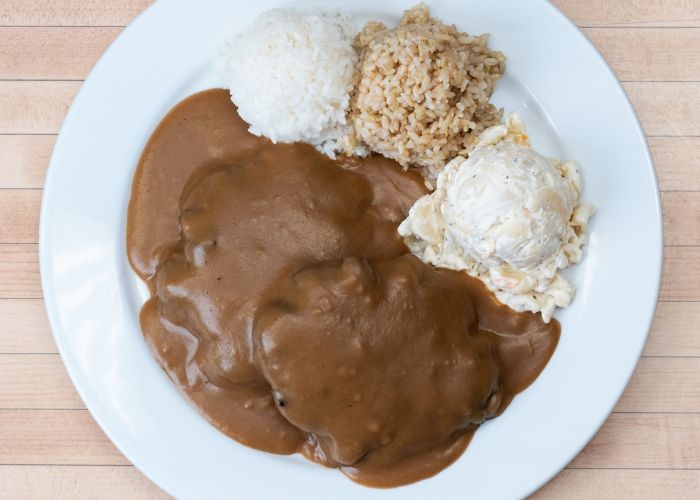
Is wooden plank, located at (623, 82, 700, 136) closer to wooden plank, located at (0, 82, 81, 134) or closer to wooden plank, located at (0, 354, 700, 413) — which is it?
wooden plank, located at (0, 354, 700, 413)

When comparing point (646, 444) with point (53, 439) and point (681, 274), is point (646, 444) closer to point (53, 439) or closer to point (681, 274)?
point (681, 274)

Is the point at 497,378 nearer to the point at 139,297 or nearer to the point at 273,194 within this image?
the point at 273,194

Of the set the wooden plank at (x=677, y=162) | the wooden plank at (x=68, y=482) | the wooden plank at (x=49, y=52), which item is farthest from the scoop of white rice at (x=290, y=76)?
the wooden plank at (x=68, y=482)

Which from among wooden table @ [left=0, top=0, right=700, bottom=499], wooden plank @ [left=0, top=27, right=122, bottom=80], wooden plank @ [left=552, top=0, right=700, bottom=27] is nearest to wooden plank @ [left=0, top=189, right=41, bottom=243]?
wooden table @ [left=0, top=0, right=700, bottom=499]

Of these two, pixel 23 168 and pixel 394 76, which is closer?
pixel 394 76

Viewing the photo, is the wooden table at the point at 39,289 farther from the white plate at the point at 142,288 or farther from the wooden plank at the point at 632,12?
the white plate at the point at 142,288

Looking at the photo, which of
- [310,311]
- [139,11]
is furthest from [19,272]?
[310,311]

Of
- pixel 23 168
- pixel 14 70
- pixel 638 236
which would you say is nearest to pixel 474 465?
pixel 638 236
